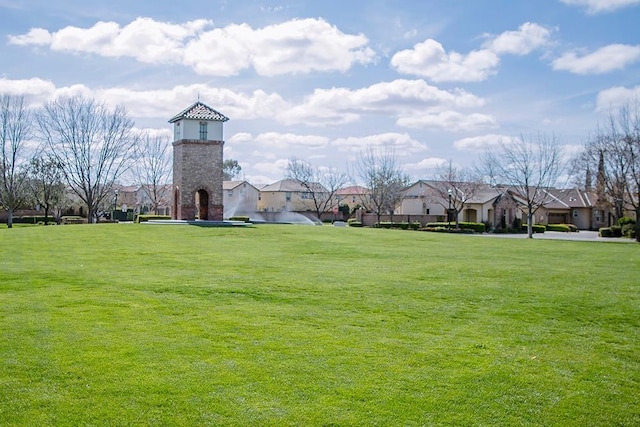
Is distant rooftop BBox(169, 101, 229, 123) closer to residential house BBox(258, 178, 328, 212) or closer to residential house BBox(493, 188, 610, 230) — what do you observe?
residential house BBox(493, 188, 610, 230)

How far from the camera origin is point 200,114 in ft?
127

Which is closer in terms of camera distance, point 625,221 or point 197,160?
point 197,160

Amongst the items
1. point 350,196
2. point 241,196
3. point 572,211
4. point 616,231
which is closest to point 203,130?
point 616,231

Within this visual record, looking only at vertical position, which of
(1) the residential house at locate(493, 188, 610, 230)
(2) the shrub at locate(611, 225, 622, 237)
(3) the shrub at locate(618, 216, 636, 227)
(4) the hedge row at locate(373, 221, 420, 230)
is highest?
(1) the residential house at locate(493, 188, 610, 230)

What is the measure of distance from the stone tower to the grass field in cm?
2303

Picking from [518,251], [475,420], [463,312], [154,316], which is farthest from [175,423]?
[518,251]

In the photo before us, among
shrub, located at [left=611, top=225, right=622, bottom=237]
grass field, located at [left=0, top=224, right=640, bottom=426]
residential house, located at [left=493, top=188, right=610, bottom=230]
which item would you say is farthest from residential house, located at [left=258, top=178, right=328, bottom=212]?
grass field, located at [left=0, top=224, right=640, bottom=426]

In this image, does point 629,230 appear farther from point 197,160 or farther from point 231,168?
point 231,168

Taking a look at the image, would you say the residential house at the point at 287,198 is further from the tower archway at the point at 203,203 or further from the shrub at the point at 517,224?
the tower archway at the point at 203,203

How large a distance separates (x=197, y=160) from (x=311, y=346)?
3177cm

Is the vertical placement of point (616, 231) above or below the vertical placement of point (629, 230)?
below

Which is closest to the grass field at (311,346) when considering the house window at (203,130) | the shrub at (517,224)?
the house window at (203,130)

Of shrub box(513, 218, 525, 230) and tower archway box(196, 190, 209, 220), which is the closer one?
tower archway box(196, 190, 209, 220)

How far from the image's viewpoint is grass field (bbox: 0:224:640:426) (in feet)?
20.4
